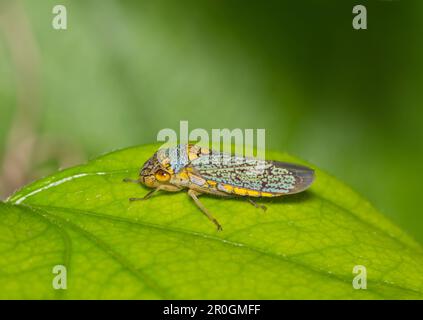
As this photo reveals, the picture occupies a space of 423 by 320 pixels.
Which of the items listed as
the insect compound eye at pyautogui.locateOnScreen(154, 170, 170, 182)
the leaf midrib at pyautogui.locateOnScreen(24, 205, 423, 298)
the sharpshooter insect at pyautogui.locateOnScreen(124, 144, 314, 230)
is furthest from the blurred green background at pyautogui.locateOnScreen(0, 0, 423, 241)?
the leaf midrib at pyautogui.locateOnScreen(24, 205, 423, 298)

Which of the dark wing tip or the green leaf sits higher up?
the dark wing tip

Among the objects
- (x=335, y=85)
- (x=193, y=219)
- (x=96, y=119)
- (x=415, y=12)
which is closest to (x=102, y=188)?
(x=193, y=219)

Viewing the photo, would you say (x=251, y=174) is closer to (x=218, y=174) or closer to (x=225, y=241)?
(x=218, y=174)

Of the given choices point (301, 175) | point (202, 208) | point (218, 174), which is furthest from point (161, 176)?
point (301, 175)

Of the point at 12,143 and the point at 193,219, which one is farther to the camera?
the point at 12,143

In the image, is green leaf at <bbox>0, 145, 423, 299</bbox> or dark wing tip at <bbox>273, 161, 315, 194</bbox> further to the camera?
dark wing tip at <bbox>273, 161, 315, 194</bbox>

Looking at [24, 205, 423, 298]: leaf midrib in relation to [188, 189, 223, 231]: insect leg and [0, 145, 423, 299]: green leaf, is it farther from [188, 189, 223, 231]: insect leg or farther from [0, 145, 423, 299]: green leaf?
[188, 189, 223, 231]: insect leg

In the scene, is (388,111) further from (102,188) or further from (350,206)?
(102,188)
